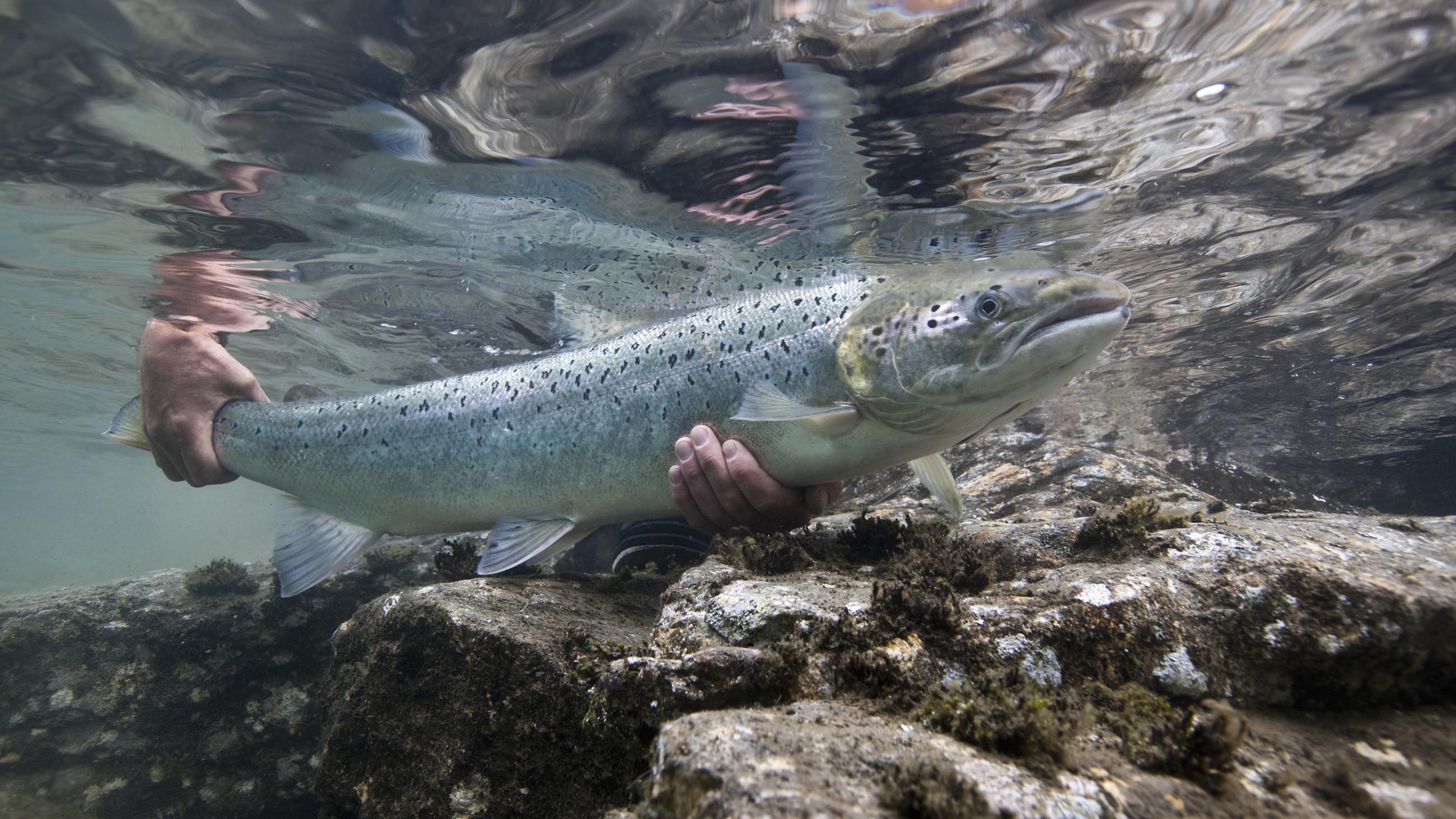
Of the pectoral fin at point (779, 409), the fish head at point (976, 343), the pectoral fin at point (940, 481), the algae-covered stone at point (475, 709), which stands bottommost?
the algae-covered stone at point (475, 709)

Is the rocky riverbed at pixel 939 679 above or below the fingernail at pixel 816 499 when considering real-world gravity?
below

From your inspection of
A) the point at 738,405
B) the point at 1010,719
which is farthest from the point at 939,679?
the point at 738,405

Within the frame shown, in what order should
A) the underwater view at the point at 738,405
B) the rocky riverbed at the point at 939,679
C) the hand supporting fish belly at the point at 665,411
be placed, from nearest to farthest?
the rocky riverbed at the point at 939,679 < the underwater view at the point at 738,405 < the hand supporting fish belly at the point at 665,411

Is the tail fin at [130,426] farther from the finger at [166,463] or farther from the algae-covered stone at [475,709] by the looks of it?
the algae-covered stone at [475,709]

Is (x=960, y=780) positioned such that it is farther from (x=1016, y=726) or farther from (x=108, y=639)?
(x=108, y=639)

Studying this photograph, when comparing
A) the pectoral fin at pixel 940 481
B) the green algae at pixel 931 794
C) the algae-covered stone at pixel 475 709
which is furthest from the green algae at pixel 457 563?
the green algae at pixel 931 794

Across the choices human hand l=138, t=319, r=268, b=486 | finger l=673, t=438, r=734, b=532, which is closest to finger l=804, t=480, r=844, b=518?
finger l=673, t=438, r=734, b=532

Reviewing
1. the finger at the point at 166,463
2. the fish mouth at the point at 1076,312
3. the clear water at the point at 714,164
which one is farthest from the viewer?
the finger at the point at 166,463

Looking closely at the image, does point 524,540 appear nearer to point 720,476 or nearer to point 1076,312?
point 720,476
